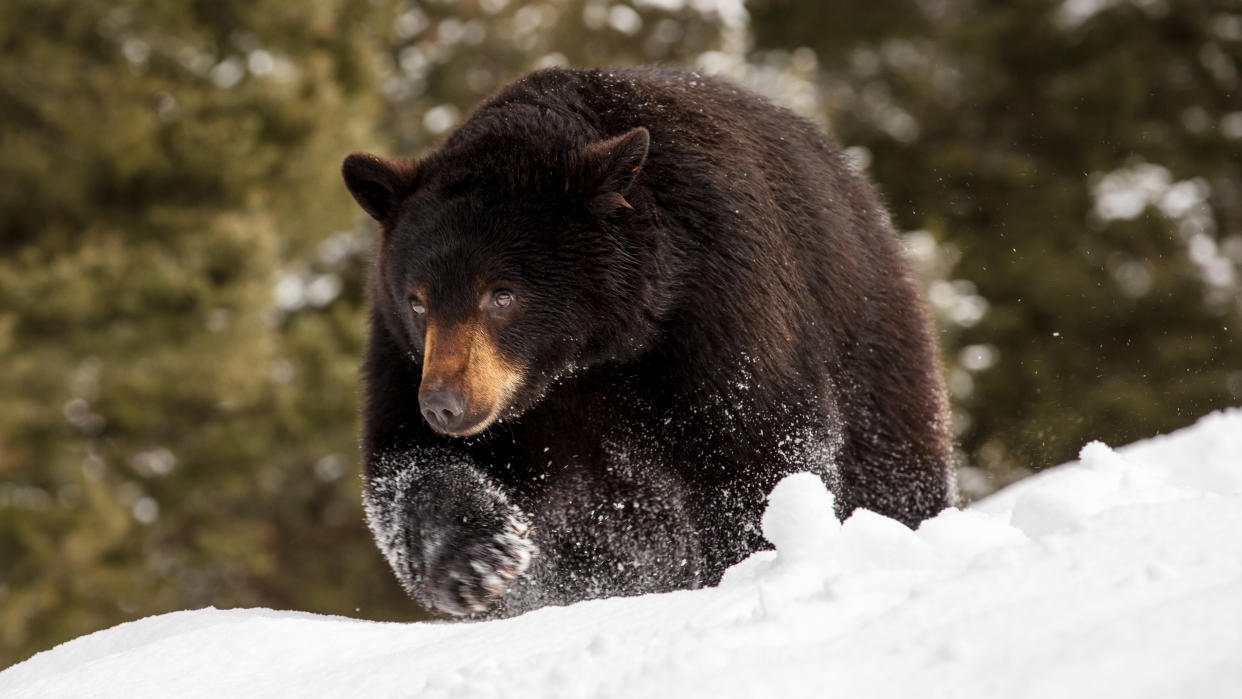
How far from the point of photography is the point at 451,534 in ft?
14.8

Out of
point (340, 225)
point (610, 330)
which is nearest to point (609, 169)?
point (610, 330)

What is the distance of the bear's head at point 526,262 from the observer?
14.3 ft

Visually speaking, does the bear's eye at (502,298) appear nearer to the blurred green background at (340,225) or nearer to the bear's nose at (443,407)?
the bear's nose at (443,407)

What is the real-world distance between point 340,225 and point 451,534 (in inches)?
385

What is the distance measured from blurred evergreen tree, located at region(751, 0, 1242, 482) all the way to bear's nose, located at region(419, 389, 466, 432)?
1226 cm

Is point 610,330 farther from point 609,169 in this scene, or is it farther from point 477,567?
point 477,567

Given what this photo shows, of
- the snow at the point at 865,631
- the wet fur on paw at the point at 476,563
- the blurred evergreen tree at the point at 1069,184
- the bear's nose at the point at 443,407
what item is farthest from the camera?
the blurred evergreen tree at the point at 1069,184

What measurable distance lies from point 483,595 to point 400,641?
110 centimetres

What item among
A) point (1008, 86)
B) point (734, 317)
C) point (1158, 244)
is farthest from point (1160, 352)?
point (734, 317)

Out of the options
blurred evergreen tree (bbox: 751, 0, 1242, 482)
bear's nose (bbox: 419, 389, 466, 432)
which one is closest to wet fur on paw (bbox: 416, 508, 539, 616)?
bear's nose (bbox: 419, 389, 466, 432)

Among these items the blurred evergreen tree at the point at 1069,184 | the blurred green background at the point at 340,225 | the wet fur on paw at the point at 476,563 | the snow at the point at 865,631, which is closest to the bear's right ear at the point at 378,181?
the wet fur on paw at the point at 476,563

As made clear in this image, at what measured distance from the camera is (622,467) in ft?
15.9

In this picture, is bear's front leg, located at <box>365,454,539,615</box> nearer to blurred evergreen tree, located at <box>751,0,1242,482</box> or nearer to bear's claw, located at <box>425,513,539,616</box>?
bear's claw, located at <box>425,513,539,616</box>

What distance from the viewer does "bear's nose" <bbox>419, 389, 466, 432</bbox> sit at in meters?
4.06
